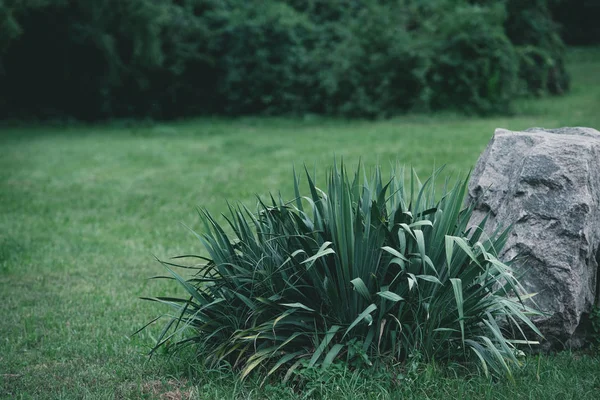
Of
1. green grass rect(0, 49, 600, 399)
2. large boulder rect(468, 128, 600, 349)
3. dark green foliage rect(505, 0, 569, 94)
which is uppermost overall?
dark green foliage rect(505, 0, 569, 94)

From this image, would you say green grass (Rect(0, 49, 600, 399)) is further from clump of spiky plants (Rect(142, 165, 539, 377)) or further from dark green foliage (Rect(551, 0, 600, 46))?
dark green foliage (Rect(551, 0, 600, 46))

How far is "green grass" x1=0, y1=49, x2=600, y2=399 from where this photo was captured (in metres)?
4.30

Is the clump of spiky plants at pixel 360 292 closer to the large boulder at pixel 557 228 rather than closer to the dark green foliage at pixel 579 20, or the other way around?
the large boulder at pixel 557 228

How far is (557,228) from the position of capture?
4.71 meters

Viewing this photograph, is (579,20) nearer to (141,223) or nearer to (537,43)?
(537,43)

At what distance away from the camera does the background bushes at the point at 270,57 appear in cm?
1621

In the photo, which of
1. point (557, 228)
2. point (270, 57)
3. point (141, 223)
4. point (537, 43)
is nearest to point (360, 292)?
point (557, 228)

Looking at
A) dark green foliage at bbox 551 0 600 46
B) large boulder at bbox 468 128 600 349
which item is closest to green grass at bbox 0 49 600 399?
large boulder at bbox 468 128 600 349

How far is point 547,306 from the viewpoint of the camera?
466 cm

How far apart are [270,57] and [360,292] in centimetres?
1598

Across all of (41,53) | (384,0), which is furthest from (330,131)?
(41,53)

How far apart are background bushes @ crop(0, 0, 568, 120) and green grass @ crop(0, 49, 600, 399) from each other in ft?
3.32

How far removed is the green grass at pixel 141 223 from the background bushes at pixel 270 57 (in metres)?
1.01

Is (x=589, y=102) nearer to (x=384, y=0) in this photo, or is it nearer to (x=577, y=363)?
(x=384, y=0)
